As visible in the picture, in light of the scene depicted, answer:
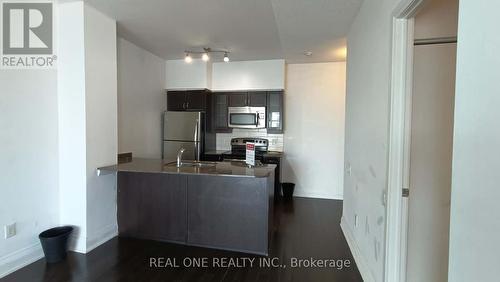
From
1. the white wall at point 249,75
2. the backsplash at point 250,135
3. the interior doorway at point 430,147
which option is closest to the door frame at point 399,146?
the interior doorway at point 430,147

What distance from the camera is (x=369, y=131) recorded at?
2.35 metres

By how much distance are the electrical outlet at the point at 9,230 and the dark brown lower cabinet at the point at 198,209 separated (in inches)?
39.1

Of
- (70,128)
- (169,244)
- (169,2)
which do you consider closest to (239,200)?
(169,244)

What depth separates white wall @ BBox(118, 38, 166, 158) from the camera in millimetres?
3865

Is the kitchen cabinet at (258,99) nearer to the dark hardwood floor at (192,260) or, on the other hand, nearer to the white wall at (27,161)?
the dark hardwood floor at (192,260)

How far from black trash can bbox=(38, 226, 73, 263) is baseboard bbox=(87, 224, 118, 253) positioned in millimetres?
227

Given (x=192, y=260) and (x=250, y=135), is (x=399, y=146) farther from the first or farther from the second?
(x=250, y=135)

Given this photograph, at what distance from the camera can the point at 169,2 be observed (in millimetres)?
2668

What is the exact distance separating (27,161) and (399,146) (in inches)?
133

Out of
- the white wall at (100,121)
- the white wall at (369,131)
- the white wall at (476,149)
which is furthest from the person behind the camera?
the white wall at (100,121)

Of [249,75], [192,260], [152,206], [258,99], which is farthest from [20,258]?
[249,75]

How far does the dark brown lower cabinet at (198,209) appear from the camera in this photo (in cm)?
287

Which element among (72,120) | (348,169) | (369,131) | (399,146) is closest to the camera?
(399,146)

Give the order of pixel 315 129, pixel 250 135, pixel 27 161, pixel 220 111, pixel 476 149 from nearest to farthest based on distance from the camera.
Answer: pixel 476 149 → pixel 27 161 → pixel 315 129 → pixel 220 111 → pixel 250 135
